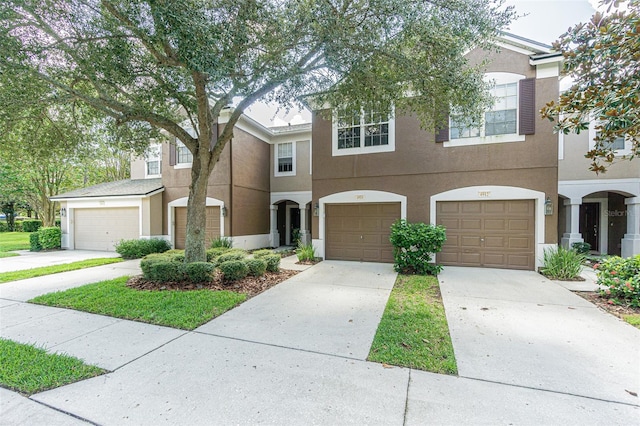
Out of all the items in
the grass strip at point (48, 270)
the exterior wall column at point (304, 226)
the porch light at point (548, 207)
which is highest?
the porch light at point (548, 207)

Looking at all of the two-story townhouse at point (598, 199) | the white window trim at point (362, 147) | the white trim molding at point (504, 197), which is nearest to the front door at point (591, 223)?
the two-story townhouse at point (598, 199)

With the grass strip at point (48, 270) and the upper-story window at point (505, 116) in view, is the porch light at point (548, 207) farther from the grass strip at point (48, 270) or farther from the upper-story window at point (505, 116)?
the grass strip at point (48, 270)

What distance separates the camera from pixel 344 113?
27.5 ft

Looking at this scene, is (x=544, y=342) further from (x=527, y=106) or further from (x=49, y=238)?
(x=49, y=238)

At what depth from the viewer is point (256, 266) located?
24.2ft

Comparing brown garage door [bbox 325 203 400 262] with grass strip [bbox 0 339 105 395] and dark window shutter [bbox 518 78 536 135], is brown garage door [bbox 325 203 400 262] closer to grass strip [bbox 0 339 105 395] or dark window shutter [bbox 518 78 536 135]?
dark window shutter [bbox 518 78 536 135]

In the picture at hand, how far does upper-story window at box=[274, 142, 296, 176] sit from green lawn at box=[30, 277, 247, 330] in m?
9.64

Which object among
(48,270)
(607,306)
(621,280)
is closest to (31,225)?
(48,270)

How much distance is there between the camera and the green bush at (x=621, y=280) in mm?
5258

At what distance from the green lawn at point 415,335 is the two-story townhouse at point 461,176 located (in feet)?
12.7

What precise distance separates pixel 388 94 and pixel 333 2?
8.58ft

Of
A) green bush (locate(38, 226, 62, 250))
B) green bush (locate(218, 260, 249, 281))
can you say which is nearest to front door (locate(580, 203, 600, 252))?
green bush (locate(218, 260, 249, 281))

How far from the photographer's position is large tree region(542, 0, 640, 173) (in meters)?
3.93

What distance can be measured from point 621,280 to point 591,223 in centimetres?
1107
